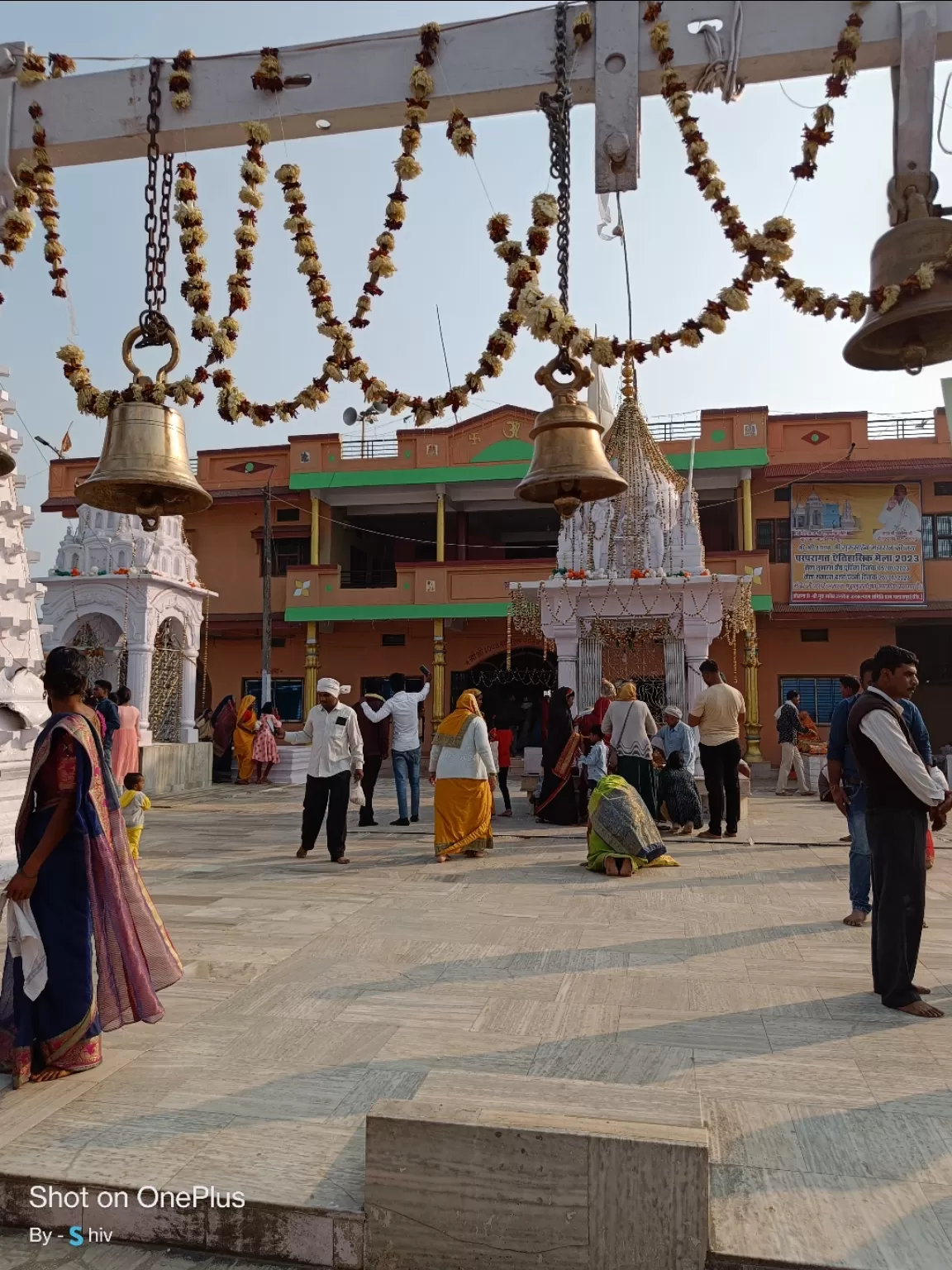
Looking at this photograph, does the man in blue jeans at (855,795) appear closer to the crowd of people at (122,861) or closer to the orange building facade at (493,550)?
the crowd of people at (122,861)

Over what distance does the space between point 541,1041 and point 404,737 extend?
6.61m

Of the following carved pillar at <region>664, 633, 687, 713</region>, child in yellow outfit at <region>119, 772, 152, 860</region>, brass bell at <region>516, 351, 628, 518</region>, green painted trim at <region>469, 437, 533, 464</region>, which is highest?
green painted trim at <region>469, 437, 533, 464</region>

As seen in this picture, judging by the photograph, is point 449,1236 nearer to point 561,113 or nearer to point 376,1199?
point 376,1199

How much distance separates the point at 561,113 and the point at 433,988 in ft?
12.2

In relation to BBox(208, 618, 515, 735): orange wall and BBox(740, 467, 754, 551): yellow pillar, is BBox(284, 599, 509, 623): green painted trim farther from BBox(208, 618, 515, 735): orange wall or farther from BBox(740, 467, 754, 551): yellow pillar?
BBox(740, 467, 754, 551): yellow pillar

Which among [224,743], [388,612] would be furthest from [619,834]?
[388,612]

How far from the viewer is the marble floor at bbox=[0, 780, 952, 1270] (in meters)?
2.60

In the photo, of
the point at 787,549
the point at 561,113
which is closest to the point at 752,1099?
the point at 561,113

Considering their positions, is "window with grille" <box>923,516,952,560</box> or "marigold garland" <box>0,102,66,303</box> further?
"window with grille" <box>923,516,952,560</box>

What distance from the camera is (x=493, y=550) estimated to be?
24734 mm

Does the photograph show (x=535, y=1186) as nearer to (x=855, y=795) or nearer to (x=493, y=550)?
(x=855, y=795)

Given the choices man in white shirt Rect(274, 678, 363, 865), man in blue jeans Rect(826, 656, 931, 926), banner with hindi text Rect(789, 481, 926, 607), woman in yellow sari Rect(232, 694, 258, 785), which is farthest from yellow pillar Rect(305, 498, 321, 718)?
man in blue jeans Rect(826, 656, 931, 926)

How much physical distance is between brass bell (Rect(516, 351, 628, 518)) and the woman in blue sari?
1942 mm

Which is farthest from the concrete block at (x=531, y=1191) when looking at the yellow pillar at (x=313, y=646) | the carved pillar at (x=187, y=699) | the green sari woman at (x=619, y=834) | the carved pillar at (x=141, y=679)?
the yellow pillar at (x=313, y=646)
